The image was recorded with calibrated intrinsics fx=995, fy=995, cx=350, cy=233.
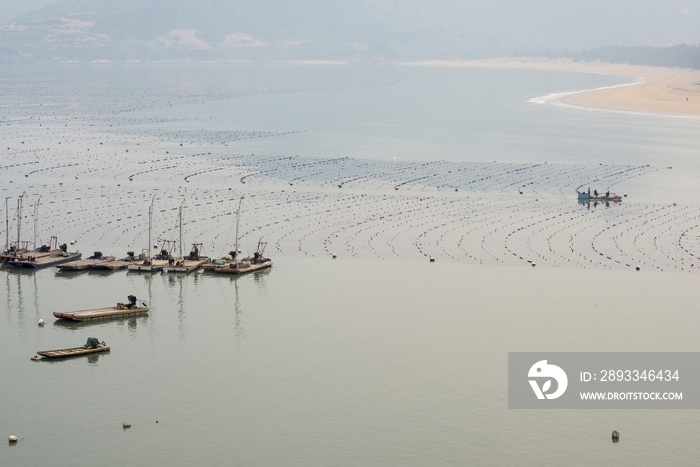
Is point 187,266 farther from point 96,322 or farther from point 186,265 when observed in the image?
point 96,322

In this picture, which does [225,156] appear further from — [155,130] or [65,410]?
[65,410]

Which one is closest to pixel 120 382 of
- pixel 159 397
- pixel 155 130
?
pixel 159 397

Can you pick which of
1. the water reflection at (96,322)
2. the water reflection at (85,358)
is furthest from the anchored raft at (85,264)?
the water reflection at (85,358)

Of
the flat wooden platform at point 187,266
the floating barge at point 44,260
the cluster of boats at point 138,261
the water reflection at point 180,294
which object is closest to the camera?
the water reflection at point 180,294

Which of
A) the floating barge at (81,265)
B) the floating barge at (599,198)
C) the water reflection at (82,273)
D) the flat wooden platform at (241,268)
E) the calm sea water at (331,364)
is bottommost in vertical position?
the calm sea water at (331,364)

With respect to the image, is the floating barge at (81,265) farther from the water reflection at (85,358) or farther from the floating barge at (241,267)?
the water reflection at (85,358)

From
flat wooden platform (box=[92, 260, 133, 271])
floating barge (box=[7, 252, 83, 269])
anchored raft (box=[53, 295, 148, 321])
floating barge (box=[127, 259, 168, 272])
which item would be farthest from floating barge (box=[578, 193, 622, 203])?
anchored raft (box=[53, 295, 148, 321])
